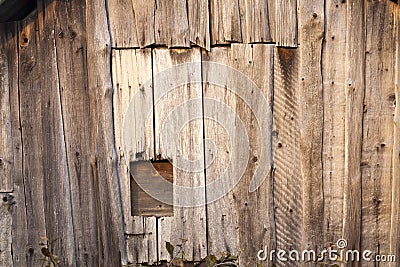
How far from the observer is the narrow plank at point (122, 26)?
137 inches

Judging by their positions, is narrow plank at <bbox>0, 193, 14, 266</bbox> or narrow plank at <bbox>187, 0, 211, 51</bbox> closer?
narrow plank at <bbox>187, 0, 211, 51</bbox>

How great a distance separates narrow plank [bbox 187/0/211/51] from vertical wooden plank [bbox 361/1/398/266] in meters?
1.05

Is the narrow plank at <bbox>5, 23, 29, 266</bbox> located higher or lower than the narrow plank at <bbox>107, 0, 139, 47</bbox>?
lower

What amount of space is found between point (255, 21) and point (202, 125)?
0.77m

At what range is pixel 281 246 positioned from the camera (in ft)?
12.0

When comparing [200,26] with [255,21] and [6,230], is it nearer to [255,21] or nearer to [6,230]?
[255,21]

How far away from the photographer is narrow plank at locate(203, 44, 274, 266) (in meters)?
3.52

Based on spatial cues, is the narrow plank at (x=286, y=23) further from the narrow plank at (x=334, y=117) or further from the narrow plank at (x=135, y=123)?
the narrow plank at (x=135, y=123)

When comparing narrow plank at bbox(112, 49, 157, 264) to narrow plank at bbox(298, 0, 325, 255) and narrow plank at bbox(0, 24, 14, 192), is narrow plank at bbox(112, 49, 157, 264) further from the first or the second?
narrow plank at bbox(298, 0, 325, 255)

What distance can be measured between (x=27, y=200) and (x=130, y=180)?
2.35 ft

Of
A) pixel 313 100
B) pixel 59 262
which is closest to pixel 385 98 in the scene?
pixel 313 100
